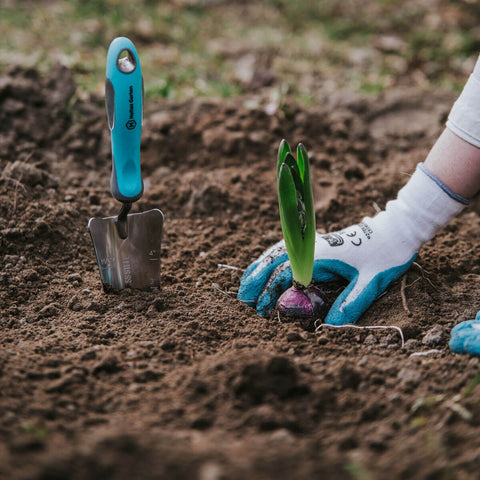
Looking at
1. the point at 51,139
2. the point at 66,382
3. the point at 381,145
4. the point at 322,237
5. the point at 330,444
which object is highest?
the point at 51,139

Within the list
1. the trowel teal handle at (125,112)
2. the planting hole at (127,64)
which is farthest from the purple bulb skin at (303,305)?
the planting hole at (127,64)

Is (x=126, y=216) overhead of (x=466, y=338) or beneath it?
overhead

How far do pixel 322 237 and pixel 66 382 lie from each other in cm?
97

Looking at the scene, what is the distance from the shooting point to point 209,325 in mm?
1663

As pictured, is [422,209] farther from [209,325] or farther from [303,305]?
[209,325]

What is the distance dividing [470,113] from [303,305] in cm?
80

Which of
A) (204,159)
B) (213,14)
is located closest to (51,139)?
(204,159)

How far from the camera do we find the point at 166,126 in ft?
9.30

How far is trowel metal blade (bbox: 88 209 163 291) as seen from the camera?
6.01 ft

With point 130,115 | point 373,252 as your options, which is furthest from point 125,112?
point 373,252

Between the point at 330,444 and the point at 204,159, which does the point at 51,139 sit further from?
the point at 330,444

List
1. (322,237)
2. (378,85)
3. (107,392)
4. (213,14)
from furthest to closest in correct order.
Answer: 1. (213,14)
2. (378,85)
3. (322,237)
4. (107,392)

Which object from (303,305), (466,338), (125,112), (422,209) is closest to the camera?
(466,338)

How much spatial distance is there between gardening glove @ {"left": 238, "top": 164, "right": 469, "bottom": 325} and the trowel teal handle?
20.3 inches
